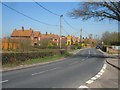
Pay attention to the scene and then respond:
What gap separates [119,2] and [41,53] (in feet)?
45.2

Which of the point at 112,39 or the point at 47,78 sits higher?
the point at 112,39

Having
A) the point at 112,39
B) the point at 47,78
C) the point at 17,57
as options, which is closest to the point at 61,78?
the point at 47,78

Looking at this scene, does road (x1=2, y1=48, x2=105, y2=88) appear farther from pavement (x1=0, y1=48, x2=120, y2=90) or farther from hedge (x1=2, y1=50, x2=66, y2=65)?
Result: hedge (x1=2, y1=50, x2=66, y2=65)

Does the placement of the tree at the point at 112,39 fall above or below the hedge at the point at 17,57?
above

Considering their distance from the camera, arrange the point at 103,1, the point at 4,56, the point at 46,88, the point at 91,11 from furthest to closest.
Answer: the point at 91,11 < the point at 103,1 < the point at 4,56 < the point at 46,88

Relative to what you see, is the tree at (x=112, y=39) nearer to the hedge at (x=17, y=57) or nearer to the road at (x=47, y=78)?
the hedge at (x=17, y=57)

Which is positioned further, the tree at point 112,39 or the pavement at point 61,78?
the tree at point 112,39

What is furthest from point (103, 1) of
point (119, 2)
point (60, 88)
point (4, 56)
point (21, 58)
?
point (60, 88)

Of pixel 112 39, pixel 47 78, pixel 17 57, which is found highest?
pixel 112 39

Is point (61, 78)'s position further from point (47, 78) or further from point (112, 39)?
point (112, 39)

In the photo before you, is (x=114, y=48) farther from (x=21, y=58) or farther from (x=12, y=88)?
(x=12, y=88)

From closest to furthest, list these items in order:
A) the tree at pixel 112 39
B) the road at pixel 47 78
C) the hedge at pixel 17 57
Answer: the road at pixel 47 78 < the hedge at pixel 17 57 < the tree at pixel 112 39

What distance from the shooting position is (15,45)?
79.2 feet

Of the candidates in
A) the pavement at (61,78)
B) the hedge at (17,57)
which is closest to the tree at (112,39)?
the hedge at (17,57)
